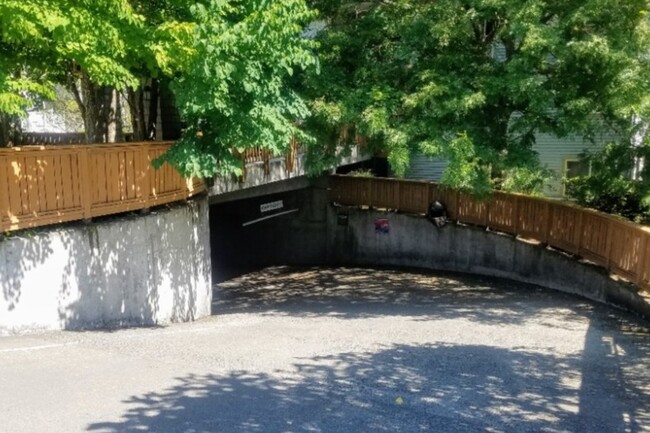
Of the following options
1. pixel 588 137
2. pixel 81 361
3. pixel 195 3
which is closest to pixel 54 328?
pixel 81 361

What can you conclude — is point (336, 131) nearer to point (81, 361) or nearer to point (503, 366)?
point (503, 366)

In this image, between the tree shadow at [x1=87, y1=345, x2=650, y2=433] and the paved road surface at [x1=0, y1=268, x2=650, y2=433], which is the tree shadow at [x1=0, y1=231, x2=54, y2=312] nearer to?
the paved road surface at [x1=0, y1=268, x2=650, y2=433]

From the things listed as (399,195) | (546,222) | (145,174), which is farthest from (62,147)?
(399,195)

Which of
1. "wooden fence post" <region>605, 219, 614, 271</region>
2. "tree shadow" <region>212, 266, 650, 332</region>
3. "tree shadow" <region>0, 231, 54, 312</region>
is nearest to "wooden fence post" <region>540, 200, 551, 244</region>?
"tree shadow" <region>212, 266, 650, 332</region>

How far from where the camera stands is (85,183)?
31.2 feet

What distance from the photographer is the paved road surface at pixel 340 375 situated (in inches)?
230

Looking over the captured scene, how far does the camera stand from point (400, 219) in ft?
69.1

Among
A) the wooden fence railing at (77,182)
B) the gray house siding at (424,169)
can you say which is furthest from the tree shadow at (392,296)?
the gray house siding at (424,169)

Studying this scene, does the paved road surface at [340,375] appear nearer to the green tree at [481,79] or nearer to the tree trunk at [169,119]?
the green tree at [481,79]

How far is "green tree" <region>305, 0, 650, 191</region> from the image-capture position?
1071 centimetres

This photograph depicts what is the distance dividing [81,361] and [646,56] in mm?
10989

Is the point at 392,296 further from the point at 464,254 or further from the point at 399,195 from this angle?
the point at 399,195

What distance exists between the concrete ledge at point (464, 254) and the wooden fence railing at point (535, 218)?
12.1 inches

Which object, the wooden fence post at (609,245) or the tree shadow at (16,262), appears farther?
the wooden fence post at (609,245)
